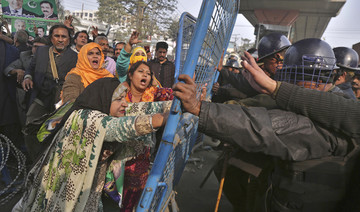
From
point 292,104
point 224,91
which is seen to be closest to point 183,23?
point 224,91

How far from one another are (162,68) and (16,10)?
18.3 feet

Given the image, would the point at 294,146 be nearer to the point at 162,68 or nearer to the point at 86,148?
the point at 86,148

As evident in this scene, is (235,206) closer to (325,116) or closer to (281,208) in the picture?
(281,208)

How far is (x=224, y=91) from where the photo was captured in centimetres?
398

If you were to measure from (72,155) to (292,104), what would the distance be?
61.2 inches

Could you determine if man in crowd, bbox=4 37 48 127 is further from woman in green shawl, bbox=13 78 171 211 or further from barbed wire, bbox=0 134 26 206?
woman in green shawl, bbox=13 78 171 211

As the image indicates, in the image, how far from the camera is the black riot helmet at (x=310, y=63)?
159 cm

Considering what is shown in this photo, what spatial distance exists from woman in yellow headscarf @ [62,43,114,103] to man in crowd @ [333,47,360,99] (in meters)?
3.29

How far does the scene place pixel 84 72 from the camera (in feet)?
9.44

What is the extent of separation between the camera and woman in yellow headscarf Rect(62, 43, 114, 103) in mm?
2590

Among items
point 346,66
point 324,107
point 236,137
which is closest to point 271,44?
point 346,66

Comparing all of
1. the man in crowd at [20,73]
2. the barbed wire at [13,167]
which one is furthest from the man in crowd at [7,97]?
the barbed wire at [13,167]

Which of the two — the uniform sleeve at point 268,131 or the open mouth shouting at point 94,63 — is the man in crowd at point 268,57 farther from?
the open mouth shouting at point 94,63

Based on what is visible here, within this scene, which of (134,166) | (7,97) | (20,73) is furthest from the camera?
(7,97)
